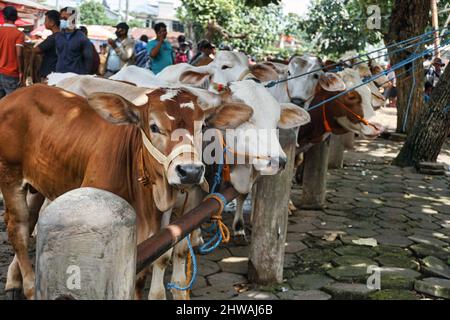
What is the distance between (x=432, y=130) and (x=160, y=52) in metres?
4.58

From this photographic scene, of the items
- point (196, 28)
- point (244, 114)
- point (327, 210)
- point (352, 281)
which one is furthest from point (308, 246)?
point (196, 28)

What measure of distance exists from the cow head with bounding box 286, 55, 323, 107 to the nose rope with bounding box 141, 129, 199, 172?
3042mm

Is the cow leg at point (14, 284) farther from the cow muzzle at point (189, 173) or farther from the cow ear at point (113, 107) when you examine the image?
the cow muzzle at point (189, 173)

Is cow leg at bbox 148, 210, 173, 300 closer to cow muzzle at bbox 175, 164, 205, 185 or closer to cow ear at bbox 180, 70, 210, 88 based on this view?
cow muzzle at bbox 175, 164, 205, 185

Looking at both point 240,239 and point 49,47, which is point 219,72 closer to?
point 240,239

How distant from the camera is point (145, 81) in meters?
4.53

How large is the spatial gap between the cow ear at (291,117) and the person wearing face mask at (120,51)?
19.0 feet

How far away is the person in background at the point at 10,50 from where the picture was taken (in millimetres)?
7957

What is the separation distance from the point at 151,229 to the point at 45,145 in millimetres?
909

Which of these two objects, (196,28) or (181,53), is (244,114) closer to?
(181,53)

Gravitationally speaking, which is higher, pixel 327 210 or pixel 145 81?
pixel 145 81

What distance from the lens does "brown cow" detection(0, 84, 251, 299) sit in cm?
284

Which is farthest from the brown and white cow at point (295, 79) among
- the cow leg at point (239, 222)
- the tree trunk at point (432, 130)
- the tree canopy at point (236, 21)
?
the tree canopy at point (236, 21)

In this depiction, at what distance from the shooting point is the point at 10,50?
7.98m
